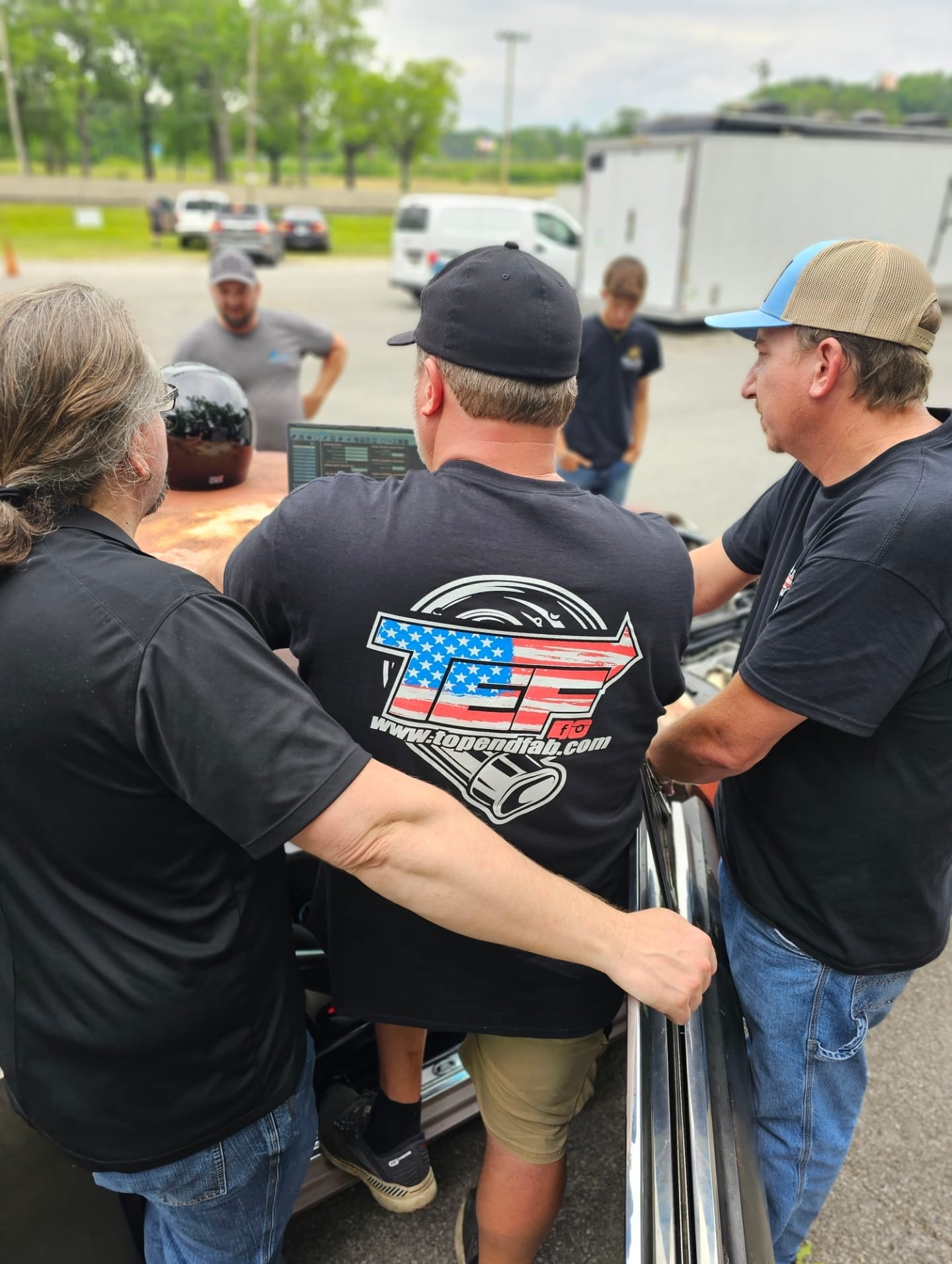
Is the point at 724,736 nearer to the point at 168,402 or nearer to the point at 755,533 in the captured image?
the point at 755,533

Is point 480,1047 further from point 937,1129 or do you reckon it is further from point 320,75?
point 320,75

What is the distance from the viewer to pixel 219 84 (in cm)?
5269

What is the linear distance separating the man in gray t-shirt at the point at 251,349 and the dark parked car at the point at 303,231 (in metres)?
24.9

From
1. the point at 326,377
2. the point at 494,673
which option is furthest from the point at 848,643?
the point at 326,377

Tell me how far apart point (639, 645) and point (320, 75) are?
6327 cm

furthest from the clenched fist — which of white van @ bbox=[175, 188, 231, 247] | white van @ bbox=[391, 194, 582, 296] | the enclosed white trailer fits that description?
white van @ bbox=[175, 188, 231, 247]

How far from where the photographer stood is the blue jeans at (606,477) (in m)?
5.33

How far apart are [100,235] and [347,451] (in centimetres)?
3230

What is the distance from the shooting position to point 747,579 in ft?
6.59

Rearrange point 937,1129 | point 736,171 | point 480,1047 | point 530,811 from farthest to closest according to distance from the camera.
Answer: point 736,171 < point 937,1129 < point 480,1047 < point 530,811

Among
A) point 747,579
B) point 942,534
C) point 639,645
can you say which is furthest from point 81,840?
point 747,579

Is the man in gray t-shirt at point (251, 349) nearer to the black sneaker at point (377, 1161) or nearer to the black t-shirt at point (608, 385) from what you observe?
the black t-shirt at point (608, 385)

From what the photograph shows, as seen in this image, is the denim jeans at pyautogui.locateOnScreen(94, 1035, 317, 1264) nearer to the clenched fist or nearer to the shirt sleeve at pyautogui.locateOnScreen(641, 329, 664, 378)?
the clenched fist

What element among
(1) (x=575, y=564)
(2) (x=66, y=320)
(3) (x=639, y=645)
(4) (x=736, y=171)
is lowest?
(3) (x=639, y=645)
